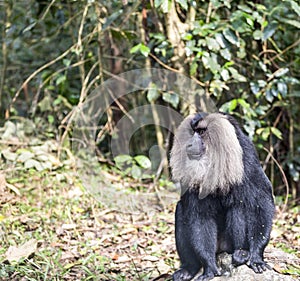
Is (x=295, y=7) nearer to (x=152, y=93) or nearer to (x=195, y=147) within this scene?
(x=152, y=93)

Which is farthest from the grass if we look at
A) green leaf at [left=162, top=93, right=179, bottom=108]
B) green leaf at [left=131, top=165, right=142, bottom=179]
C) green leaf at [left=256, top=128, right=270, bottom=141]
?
green leaf at [left=256, top=128, right=270, bottom=141]

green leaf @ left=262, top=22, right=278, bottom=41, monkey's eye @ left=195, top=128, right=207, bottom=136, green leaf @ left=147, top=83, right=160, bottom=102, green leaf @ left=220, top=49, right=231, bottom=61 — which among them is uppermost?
green leaf @ left=262, top=22, right=278, bottom=41

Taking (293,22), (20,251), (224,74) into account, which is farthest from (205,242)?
(293,22)

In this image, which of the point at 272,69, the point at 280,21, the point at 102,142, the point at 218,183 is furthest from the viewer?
the point at 102,142

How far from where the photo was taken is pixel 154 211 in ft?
17.9

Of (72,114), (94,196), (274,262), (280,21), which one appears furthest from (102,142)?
(274,262)

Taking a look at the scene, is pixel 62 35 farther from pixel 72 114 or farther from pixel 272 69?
pixel 272 69

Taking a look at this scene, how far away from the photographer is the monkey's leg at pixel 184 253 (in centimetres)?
357

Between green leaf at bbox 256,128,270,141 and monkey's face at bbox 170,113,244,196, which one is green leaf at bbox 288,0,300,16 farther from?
monkey's face at bbox 170,113,244,196

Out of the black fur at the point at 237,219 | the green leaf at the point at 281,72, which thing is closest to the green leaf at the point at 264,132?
the green leaf at the point at 281,72

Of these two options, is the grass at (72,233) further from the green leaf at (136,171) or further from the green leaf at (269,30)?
the green leaf at (269,30)

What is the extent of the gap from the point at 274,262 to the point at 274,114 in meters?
2.55

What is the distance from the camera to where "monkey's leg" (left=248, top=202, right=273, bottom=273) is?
11.2 feet

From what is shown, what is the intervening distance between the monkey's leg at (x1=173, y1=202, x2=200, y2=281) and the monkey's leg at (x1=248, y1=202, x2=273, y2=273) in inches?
14.6
